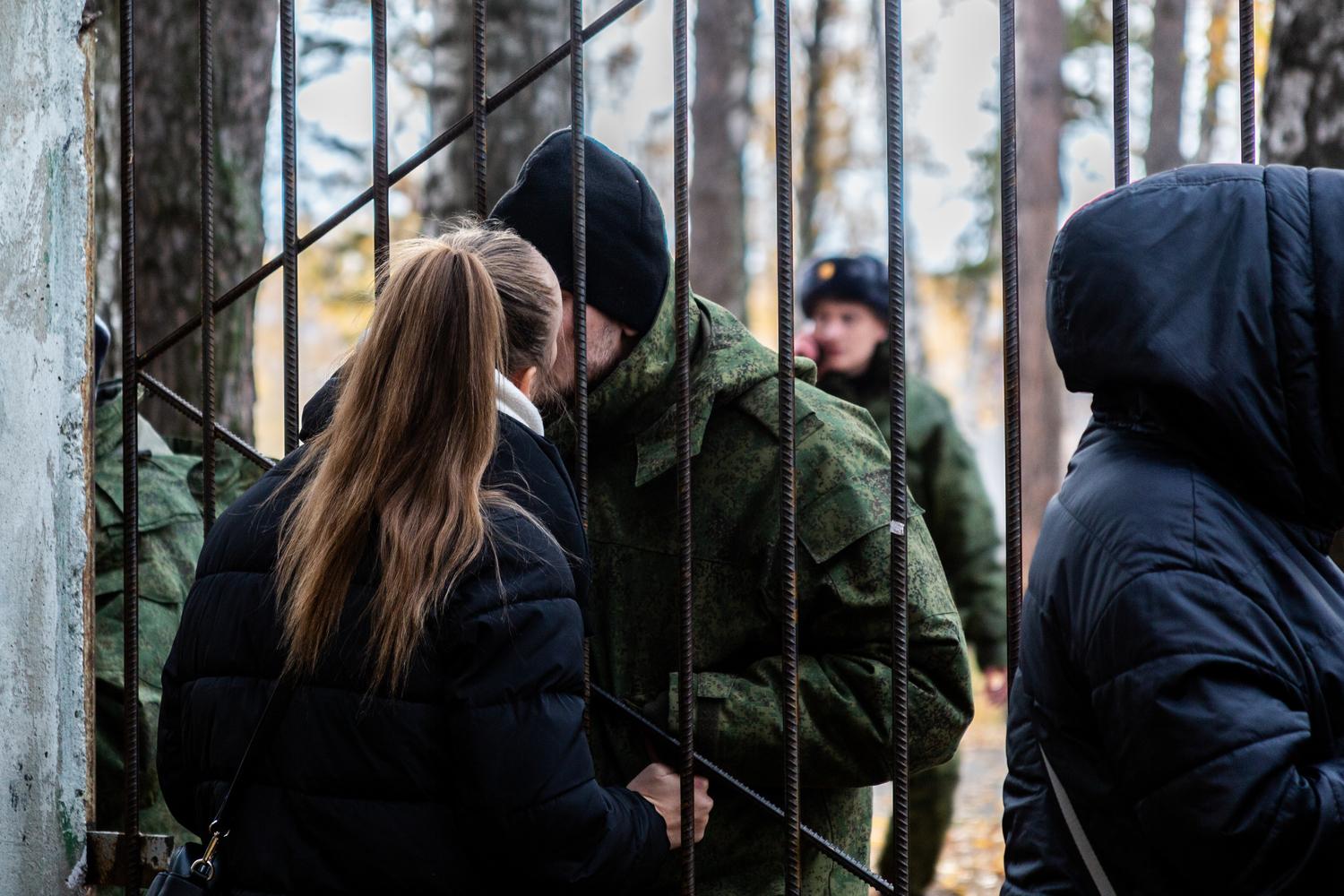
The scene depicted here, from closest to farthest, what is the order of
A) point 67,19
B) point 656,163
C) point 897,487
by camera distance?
1. point 897,487
2. point 67,19
3. point 656,163

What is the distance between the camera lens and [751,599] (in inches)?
93.3

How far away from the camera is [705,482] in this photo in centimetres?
240

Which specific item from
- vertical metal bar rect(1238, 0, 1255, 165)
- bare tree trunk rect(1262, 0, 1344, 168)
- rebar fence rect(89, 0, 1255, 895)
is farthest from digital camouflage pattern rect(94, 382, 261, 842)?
bare tree trunk rect(1262, 0, 1344, 168)

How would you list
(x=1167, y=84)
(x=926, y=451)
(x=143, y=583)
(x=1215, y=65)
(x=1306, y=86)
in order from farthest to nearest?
(x=1215, y=65) → (x=1167, y=84) → (x=926, y=451) → (x=1306, y=86) → (x=143, y=583)

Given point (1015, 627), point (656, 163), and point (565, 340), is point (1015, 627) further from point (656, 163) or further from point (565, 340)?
point (656, 163)

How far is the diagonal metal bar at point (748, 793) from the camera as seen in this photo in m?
2.20

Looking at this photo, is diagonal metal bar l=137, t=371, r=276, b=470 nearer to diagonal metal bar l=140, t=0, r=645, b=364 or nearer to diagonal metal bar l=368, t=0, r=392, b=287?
diagonal metal bar l=140, t=0, r=645, b=364

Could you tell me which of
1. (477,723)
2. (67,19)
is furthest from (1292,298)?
(67,19)

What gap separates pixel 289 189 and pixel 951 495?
9.84 ft

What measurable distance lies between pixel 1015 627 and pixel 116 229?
147 inches

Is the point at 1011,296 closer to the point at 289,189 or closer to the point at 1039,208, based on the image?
the point at 289,189

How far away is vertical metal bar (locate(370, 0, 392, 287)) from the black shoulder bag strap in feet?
2.86

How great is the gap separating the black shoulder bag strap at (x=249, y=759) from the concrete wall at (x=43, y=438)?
0.86 m

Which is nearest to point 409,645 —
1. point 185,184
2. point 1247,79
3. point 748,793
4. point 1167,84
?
point 748,793
